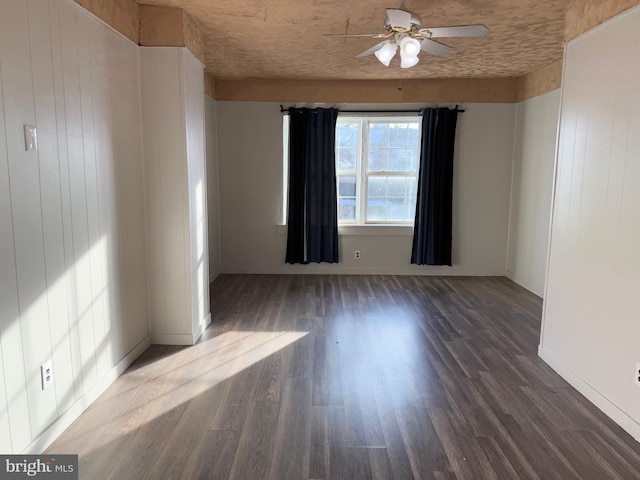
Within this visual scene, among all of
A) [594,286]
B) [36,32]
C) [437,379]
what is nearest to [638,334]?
[594,286]

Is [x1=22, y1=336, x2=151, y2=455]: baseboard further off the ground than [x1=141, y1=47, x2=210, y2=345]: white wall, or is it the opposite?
[x1=141, y1=47, x2=210, y2=345]: white wall

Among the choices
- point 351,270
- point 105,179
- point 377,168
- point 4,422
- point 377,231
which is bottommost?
point 351,270

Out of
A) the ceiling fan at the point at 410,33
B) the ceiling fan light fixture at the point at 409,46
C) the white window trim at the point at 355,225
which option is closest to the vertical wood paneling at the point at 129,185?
the ceiling fan at the point at 410,33

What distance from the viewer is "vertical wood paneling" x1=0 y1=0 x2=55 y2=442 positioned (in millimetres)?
1785

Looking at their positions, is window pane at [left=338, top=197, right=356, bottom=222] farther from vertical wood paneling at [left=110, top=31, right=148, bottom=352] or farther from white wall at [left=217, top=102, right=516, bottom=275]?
vertical wood paneling at [left=110, top=31, right=148, bottom=352]

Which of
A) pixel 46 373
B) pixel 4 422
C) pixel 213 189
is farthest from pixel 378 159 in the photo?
pixel 4 422

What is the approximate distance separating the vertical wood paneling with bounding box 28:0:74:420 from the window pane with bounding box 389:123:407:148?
423 cm

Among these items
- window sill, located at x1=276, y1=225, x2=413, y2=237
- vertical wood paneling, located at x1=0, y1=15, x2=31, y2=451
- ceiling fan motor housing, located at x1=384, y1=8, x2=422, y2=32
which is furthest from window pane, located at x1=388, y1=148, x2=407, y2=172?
vertical wood paneling, located at x1=0, y1=15, x2=31, y2=451

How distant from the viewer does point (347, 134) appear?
18.4 feet

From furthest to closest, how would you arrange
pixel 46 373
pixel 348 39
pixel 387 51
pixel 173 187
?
pixel 348 39 → pixel 173 187 → pixel 387 51 → pixel 46 373

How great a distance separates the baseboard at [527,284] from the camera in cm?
485

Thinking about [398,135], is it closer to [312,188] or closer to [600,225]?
[312,188]

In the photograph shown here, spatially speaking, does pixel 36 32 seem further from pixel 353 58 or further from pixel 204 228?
pixel 353 58

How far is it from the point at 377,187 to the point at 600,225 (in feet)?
11.0
